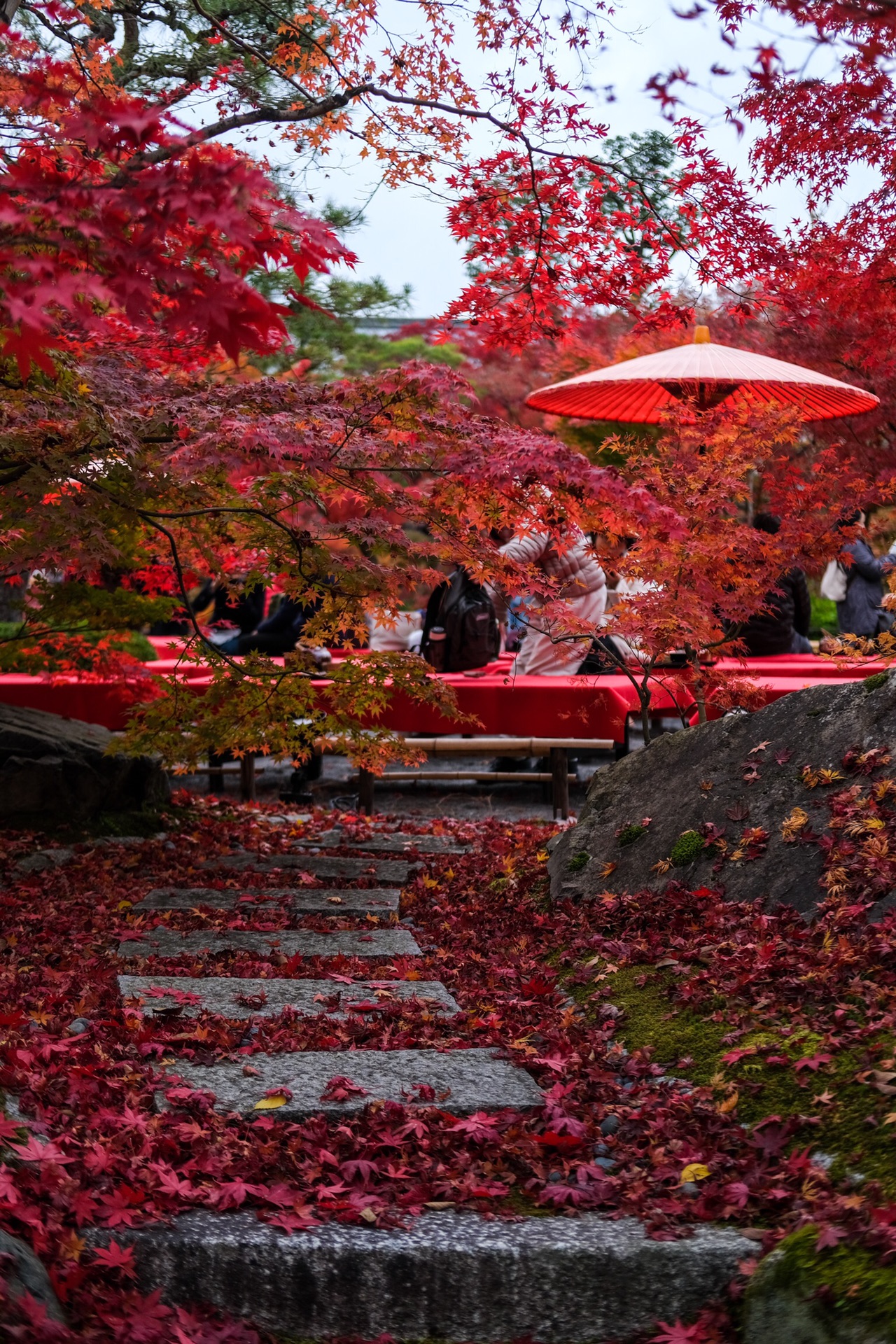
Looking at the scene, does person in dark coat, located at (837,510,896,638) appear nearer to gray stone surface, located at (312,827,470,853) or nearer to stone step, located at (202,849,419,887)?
gray stone surface, located at (312,827,470,853)

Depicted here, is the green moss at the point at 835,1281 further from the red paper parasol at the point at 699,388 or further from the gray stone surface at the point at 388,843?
the red paper parasol at the point at 699,388

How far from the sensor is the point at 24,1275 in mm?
2273

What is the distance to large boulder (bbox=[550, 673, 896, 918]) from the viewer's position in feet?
14.2

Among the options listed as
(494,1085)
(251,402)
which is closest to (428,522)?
(251,402)

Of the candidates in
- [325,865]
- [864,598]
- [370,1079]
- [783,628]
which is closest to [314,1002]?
[370,1079]

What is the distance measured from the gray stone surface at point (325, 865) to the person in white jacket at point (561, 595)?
1.45 meters

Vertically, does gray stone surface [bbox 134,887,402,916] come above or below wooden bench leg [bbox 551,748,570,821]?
below

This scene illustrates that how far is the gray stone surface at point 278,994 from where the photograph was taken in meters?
3.83

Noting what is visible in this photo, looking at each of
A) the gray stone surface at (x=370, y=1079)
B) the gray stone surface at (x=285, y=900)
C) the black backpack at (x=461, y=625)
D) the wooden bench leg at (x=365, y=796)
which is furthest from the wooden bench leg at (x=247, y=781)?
the gray stone surface at (x=370, y=1079)

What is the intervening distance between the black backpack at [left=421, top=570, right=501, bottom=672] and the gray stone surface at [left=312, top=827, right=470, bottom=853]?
183 cm

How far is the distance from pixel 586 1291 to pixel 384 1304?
43cm

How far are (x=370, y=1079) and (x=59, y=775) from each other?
4.19m

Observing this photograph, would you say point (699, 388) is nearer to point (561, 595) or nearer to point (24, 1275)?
point (561, 595)

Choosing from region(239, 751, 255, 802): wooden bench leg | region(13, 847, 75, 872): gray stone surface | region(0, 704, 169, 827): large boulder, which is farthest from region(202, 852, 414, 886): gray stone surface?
region(239, 751, 255, 802): wooden bench leg
